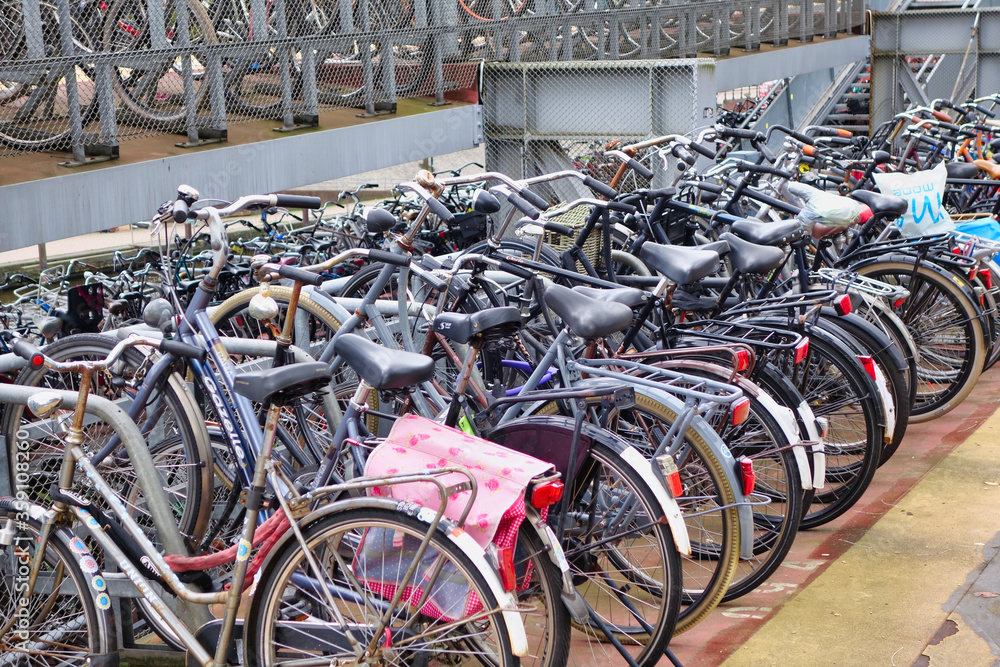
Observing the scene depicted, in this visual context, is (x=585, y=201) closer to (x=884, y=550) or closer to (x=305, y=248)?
(x=884, y=550)

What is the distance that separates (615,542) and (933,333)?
318 cm

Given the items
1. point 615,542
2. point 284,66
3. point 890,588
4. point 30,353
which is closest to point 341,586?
point 615,542

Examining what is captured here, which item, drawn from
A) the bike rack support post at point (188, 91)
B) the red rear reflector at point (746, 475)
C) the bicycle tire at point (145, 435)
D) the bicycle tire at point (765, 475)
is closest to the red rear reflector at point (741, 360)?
the bicycle tire at point (765, 475)

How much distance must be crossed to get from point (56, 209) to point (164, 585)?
11.8 feet

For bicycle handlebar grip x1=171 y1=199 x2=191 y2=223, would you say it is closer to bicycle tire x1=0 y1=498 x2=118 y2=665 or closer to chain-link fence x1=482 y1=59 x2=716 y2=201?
bicycle tire x1=0 y1=498 x2=118 y2=665

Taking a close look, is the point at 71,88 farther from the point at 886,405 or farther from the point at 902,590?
the point at 902,590

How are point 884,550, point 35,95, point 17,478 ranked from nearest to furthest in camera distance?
point 17,478
point 884,550
point 35,95

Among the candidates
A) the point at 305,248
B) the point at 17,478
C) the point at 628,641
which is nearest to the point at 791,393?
the point at 628,641

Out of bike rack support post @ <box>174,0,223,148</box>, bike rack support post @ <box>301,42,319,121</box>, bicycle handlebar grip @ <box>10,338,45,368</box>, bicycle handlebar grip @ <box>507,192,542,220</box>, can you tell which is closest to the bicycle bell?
bicycle handlebar grip @ <box>10,338,45,368</box>

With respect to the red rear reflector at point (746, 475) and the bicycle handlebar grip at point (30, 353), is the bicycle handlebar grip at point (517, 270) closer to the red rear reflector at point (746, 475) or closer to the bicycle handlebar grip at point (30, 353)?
the red rear reflector at point (746, 475)

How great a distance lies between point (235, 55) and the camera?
7.27 metres

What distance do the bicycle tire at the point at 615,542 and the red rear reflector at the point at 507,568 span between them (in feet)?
1.61

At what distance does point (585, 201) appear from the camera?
4711mm

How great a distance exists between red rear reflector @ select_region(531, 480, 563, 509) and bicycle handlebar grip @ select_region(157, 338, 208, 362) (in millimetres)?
1106
